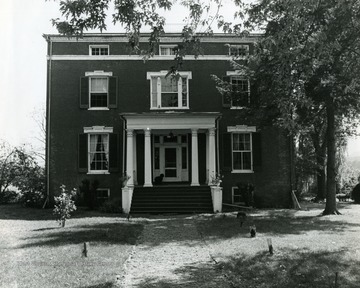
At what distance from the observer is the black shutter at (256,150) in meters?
22.3

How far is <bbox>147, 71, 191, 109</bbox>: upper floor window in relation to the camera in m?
22.3

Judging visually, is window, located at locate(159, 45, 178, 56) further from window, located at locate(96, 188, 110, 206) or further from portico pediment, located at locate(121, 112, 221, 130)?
window, located at locate(96, 188, 110, 206)

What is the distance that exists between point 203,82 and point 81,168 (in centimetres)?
810

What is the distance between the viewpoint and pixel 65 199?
14.3m

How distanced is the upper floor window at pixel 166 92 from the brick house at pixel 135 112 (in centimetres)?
5

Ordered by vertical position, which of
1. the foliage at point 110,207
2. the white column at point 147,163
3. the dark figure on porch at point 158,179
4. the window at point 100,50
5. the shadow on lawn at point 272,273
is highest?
the window at point 100,50

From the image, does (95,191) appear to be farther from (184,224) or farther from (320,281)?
(320,281)

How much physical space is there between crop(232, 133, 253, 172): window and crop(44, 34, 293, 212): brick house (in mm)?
55

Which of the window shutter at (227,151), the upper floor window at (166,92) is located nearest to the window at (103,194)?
the upper floor window at (166,92)

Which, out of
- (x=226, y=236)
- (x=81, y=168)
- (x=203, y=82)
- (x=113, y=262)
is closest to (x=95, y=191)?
→ (x=81, y=168)

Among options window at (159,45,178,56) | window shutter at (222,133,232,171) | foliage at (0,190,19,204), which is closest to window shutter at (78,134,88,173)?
window at (159,45,178,56)

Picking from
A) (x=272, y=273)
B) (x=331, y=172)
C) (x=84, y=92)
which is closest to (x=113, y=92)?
(x=84, y=92)

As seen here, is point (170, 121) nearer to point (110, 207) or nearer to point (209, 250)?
point (110, 207)

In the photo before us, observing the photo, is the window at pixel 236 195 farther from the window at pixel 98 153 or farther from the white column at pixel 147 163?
the window at pixel 98 153
